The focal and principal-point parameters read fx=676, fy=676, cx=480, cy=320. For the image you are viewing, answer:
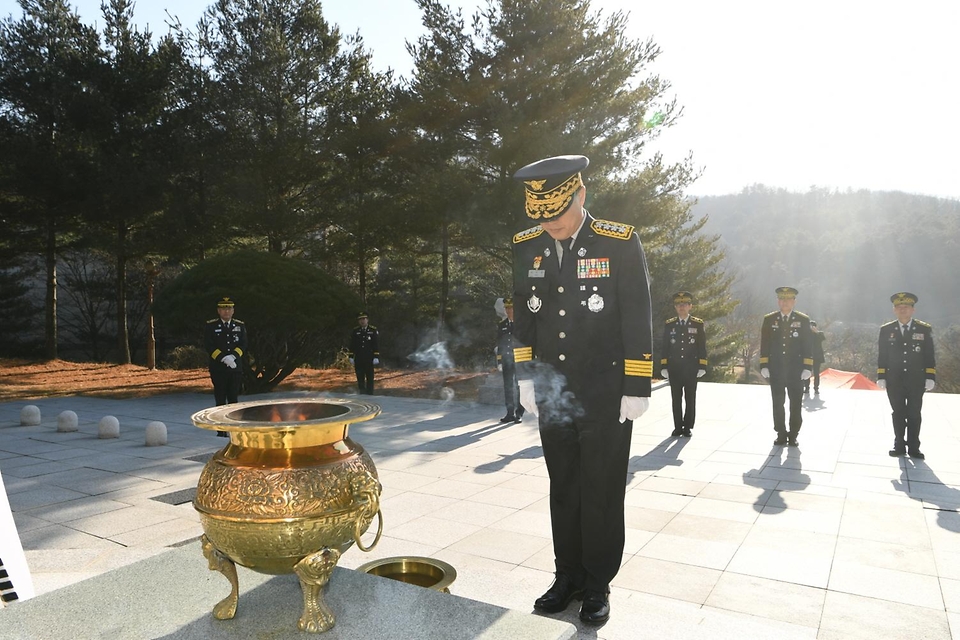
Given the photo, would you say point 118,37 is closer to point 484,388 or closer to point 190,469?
point 484,388

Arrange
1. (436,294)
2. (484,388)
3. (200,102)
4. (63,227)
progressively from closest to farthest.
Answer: (484,388)
(200,102)
(63,227)
(436,294)

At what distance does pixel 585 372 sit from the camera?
348cm

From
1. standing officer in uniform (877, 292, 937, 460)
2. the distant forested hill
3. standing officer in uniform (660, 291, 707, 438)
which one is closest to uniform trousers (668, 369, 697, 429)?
standing officer in uniform (660, 291, 707, 438)

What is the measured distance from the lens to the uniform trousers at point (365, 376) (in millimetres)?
15461

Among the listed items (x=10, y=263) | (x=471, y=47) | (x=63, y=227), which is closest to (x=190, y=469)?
(x=471, y=47)

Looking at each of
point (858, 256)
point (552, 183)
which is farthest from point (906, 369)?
point (858, 256)

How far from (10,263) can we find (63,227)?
4487 millimetres

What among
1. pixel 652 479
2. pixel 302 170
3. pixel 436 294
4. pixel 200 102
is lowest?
pixel 652 479

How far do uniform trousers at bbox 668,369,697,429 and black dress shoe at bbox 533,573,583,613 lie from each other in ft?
21.3

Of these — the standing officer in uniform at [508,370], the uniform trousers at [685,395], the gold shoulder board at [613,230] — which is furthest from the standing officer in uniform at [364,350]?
the gold shoulder board at [613,230]

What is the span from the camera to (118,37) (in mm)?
22484

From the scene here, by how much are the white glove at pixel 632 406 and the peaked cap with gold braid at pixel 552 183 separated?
100 centimetres

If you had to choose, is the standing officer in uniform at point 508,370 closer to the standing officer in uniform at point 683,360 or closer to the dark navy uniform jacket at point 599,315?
the standing officer in uniform at point 683,360

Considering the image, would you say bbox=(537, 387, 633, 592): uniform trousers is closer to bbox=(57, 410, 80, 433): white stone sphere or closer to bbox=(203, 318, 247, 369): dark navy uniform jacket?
bbox=(203, 318, 247, 369): dark navy uniform jacket
